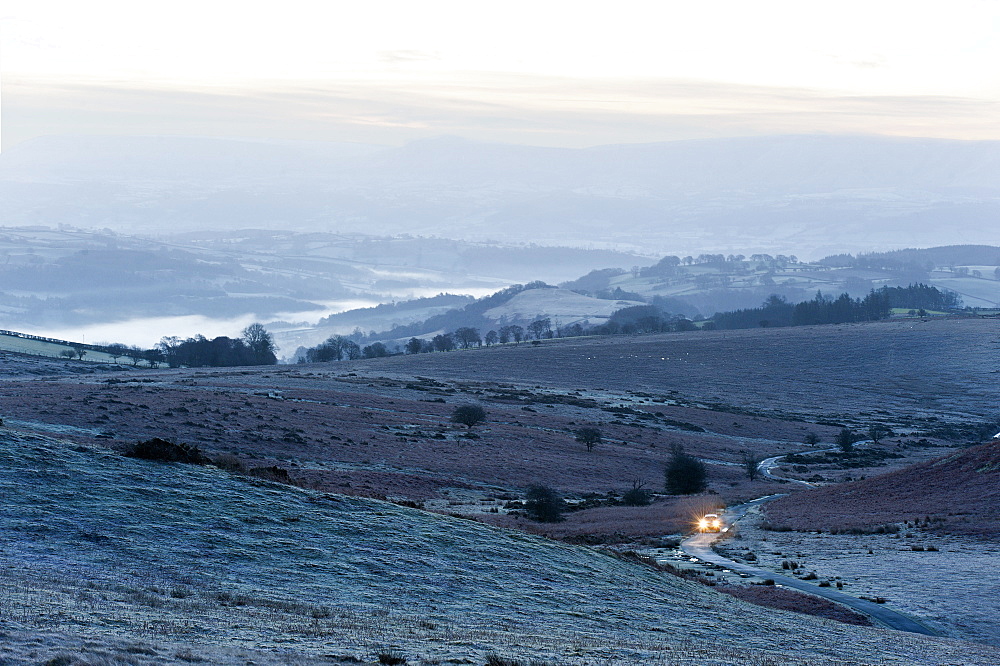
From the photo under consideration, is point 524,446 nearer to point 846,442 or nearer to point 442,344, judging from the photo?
point 846,442

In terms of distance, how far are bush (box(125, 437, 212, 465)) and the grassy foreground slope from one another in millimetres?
630

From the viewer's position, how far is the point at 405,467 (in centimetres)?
5109

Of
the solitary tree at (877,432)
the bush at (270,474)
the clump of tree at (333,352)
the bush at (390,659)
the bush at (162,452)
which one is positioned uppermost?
the clump of tree at (333,352)

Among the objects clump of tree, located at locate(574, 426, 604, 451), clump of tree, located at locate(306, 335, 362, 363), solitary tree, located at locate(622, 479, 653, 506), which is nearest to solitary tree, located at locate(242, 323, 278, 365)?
clump of tree, located at locate(306, 335, 362, 363)

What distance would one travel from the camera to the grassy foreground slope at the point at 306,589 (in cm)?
1426

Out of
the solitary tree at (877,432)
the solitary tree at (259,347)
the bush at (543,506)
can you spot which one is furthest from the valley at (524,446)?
the solitary tree at (259,347)

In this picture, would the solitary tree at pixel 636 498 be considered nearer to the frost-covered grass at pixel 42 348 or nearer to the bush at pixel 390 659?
the bush at pixel 390 659

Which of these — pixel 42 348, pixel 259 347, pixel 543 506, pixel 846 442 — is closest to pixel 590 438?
pixel 846 442

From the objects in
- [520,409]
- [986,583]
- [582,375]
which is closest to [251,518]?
[986,583]

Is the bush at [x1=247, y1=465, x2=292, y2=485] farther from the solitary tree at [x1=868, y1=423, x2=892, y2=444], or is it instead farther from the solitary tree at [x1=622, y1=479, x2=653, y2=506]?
the solitary tree at [x1=868, y1=423, x2=892, y2=444]

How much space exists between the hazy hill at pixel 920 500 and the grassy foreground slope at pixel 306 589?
15.2 metres

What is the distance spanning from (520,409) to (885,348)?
265ft

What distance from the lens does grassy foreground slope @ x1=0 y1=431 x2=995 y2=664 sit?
14.3m

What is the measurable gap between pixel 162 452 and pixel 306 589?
8.17 metres
